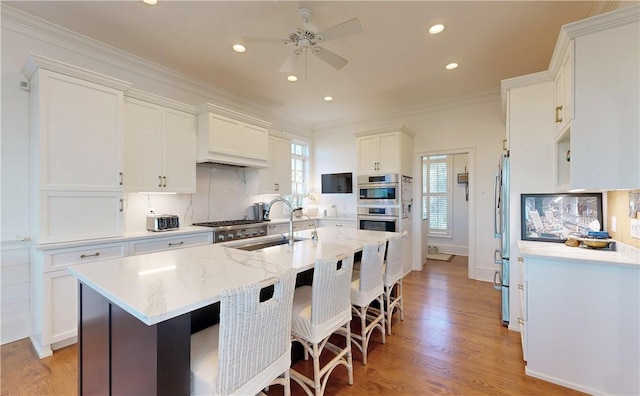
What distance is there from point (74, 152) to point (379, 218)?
13.1 feet

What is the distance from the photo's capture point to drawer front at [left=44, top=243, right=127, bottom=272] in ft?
7.26

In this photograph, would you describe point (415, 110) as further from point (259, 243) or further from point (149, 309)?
point (149, 309)

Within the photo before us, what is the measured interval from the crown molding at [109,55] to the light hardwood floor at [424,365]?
9.34 feet

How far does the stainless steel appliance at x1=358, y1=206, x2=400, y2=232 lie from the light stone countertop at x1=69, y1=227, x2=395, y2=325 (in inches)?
95.5

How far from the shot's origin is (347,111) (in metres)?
5.17

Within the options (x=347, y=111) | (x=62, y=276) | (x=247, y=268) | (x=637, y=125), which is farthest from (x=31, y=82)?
(x=637, y=125)

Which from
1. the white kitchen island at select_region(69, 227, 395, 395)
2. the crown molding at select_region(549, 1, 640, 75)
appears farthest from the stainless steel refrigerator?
the white kitchen island at select_region(69, 227, 395, 395)

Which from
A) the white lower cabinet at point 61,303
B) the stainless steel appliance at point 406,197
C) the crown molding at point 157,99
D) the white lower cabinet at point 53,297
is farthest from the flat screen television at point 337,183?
the white lower cabinet at point 61,303

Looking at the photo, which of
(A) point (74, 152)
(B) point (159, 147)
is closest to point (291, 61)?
(B) point (159, 147)

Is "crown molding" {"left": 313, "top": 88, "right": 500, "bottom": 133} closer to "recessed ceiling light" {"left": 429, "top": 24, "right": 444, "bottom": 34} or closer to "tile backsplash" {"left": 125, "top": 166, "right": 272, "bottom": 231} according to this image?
"recessed ceiling light" {"left": 429, "top": 24, "right": 444, "bottom": 34}

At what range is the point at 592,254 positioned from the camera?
1916 millimetres

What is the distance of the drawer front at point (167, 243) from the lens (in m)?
2.72

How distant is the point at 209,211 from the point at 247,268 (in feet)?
9.07

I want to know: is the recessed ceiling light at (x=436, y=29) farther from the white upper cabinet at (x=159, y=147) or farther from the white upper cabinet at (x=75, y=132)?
the white upper cabinet at (x=75, y=132)
